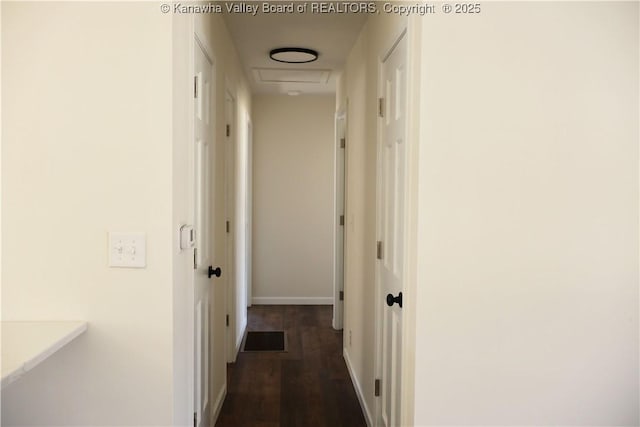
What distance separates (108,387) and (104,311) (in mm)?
249

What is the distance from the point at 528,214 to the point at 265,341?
3.14 meters

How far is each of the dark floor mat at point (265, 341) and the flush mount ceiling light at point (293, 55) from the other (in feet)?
7.54

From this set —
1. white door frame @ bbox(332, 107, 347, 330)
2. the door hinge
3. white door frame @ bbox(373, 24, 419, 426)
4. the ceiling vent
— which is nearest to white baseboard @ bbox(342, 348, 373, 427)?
white door frame @ bbox(332, 107, 347, 330)

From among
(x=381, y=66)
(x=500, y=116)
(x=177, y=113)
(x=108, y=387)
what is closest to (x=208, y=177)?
(x=177, y=113)

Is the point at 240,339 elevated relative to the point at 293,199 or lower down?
lower down

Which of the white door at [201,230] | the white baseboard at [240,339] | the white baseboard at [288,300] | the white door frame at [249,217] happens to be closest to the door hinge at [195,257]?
the white door at [201,230]

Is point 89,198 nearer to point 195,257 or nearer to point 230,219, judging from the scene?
point 195,257

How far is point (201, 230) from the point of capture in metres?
2.38

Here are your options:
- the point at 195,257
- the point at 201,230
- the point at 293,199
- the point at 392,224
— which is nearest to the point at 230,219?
the point at 201,230

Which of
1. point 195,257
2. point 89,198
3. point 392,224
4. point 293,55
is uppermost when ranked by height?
point 293,55

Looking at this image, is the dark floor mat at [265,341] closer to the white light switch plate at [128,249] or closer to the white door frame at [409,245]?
the white door frame at [409,245]

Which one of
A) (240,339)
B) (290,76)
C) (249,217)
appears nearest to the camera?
(240,339)

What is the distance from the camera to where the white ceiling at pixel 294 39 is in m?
3.09

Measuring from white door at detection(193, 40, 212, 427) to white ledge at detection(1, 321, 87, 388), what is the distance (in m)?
0.58
